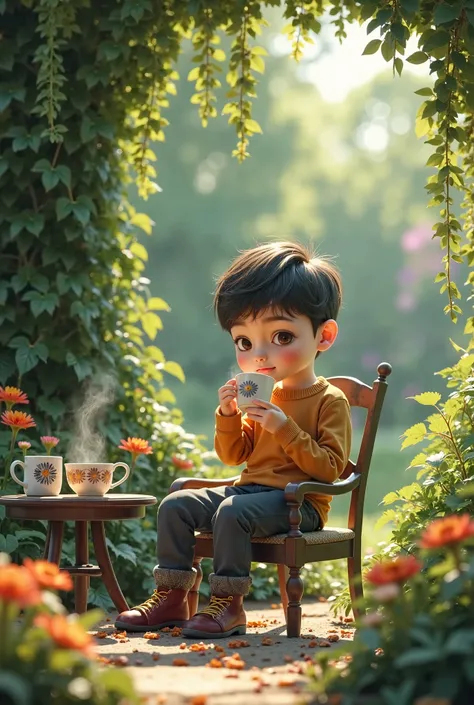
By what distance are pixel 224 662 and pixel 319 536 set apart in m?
0.84

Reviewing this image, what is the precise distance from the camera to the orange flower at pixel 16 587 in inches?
71.7

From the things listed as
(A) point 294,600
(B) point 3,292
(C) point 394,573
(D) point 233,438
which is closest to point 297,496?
(A) point 294,600

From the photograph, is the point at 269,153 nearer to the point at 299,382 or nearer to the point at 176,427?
the point at 176,427

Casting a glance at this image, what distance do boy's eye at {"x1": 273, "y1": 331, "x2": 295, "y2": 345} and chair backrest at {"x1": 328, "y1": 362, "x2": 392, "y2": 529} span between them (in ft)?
1.50

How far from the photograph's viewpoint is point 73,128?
4859 millimetres

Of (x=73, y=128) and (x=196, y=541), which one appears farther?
(x=73, y=128)

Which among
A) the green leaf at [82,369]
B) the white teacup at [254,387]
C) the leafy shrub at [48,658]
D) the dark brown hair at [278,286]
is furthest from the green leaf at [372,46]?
the leafy shrub at [48,658]

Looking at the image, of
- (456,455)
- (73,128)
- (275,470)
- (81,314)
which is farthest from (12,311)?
(456,455)

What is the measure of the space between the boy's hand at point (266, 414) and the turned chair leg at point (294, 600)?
1.53ft

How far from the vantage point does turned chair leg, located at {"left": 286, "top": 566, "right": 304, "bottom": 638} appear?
343 cm

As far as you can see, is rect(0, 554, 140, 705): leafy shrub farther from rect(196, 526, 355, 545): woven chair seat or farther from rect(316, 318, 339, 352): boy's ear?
rect(316, 318, 339, 352): boy's ear

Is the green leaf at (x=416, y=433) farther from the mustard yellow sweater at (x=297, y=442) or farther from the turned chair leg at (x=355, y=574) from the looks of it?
the turned chair leg at (x=355, y=574)

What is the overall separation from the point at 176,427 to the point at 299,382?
1729 millimetres

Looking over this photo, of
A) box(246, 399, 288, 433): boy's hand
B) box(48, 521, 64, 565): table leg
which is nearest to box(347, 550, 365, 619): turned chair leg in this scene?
box(246, 399, 288, 433): boy's hand
